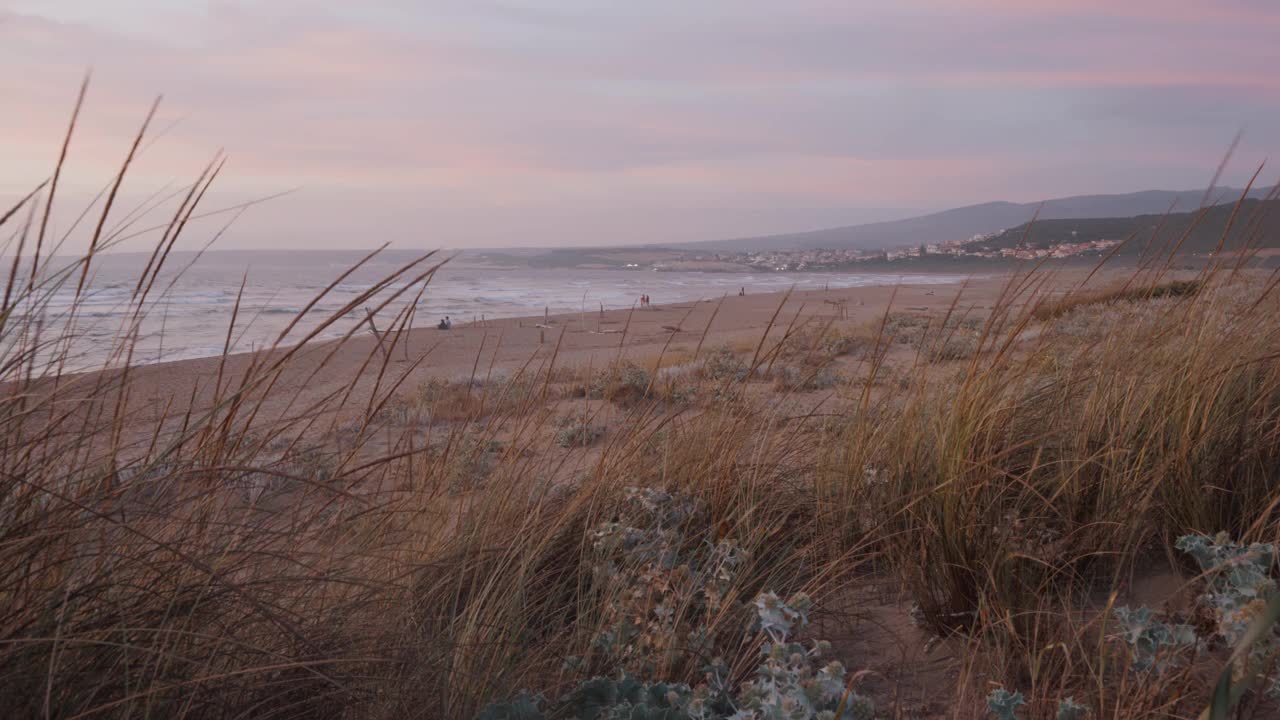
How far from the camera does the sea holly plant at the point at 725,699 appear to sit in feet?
4.89

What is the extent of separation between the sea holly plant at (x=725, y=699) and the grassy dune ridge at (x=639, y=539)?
8cm

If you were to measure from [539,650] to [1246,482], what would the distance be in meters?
2.01

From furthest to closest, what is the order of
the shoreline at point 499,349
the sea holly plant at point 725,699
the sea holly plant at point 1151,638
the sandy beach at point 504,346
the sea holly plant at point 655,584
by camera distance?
the sandy beach at point 504,346, the shoreline at point 499,349, the sea holly plant at point 655,584, the sea holly plant at point 1151,638, the sea holly plant at point 725,699

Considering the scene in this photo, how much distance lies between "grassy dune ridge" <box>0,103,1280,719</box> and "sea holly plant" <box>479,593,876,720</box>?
3.1 inches

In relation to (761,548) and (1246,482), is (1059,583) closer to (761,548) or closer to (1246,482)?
(1246,482)

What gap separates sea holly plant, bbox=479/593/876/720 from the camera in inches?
58.6

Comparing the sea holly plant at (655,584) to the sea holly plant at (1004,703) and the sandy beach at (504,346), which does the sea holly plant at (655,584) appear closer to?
the sea holly plant at (1004,703)

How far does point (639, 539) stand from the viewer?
2334 millimetres

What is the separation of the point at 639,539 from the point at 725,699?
2.07ft

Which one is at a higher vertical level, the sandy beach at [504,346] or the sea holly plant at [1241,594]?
the sea holly plant at [1241,594]

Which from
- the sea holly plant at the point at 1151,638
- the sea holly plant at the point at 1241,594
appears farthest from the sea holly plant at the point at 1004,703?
the sea holly plant at the point at 1241,594

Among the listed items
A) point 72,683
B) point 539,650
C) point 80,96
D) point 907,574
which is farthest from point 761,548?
point 80,96

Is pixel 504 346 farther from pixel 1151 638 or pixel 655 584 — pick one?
pixel 1151 638

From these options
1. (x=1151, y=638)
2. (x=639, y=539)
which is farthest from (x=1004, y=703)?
(x=639, y=539)
